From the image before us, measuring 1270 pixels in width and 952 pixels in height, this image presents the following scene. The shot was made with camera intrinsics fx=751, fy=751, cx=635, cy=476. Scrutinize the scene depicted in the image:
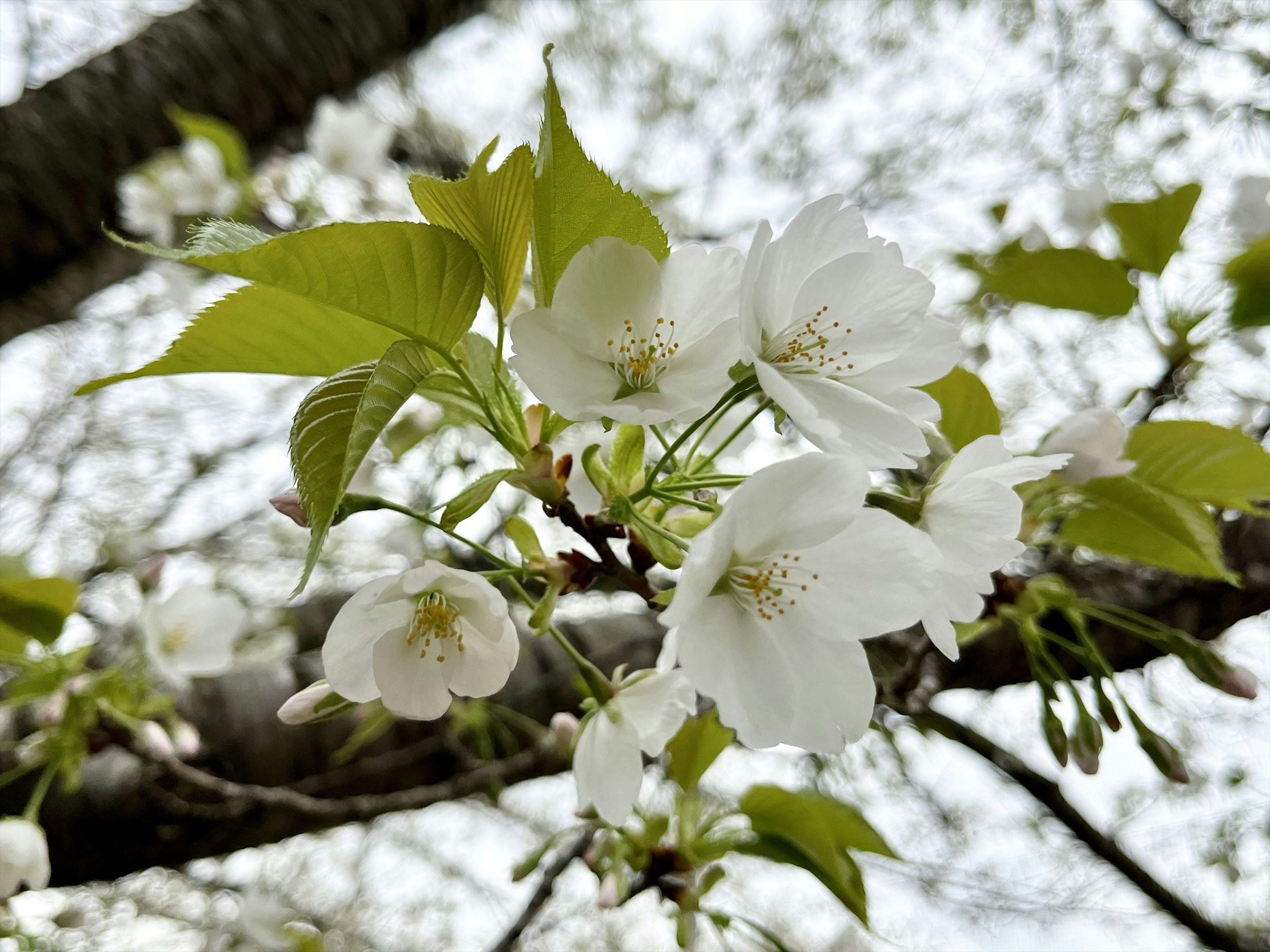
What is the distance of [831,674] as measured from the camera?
1.42 feet

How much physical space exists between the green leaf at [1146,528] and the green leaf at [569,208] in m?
0.52

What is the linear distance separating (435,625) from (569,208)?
→ 283 millimetres

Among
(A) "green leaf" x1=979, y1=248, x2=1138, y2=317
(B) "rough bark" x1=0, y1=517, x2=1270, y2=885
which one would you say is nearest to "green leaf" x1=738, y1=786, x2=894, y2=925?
(B) "rough bark" x1=0, y1=517, x2=1270, y2=885

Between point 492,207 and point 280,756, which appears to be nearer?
point 492,207

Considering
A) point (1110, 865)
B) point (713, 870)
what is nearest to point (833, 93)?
point (1110, 865)

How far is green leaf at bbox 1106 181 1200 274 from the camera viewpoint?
0.93 metres

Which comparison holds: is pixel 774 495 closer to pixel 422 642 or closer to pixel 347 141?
pixel 422 642

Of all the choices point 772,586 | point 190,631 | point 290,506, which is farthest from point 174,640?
point 772,586

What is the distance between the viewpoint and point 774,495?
410 mm

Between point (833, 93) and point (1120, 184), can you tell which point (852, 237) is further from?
point (833, 93)

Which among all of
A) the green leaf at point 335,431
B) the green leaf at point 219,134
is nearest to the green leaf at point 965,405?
the green leaf at point 335,431

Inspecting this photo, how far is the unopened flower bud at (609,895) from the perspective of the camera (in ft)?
2.77

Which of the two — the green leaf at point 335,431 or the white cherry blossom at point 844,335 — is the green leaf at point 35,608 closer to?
the green leaf at point 335,431

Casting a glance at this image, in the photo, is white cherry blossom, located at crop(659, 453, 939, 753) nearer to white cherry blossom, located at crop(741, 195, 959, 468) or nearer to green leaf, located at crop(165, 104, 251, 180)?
white cherry blossom, located at crop(741, 195, 959, 468)
